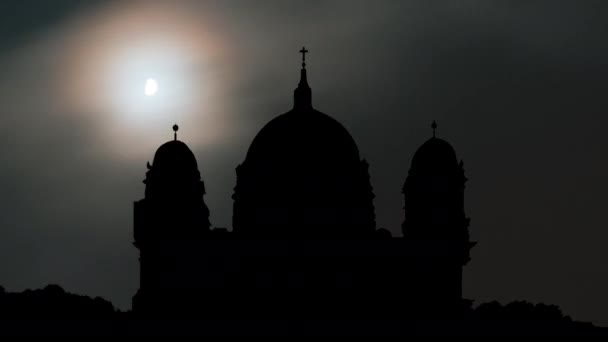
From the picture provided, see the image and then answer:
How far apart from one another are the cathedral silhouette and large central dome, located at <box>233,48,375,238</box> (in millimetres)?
54

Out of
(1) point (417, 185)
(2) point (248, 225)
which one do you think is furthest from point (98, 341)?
(1) point (417, 185)

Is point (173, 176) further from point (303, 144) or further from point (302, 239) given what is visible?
point (302, 239)

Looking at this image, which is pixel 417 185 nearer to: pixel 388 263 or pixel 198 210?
pixel 388 263

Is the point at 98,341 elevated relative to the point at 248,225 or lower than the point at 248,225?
lower

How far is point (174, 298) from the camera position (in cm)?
11288

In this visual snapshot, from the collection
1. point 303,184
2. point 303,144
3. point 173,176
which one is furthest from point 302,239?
point 173,176

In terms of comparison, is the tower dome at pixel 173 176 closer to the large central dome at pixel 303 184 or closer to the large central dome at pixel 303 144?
the large central dome at pixel 303 184

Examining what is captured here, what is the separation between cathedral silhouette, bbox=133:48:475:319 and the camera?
371ft

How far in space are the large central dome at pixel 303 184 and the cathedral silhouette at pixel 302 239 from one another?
0.05 meters

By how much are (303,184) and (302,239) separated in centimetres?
371

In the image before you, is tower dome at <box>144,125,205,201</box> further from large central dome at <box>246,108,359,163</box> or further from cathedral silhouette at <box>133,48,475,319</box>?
large central dome at <box>246,108,359,163</box>

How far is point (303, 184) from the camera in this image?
382 feet

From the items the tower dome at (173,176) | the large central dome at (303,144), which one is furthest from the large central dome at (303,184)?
the tower dome at (173,176)

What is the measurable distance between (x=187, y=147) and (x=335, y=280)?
36.7ft
